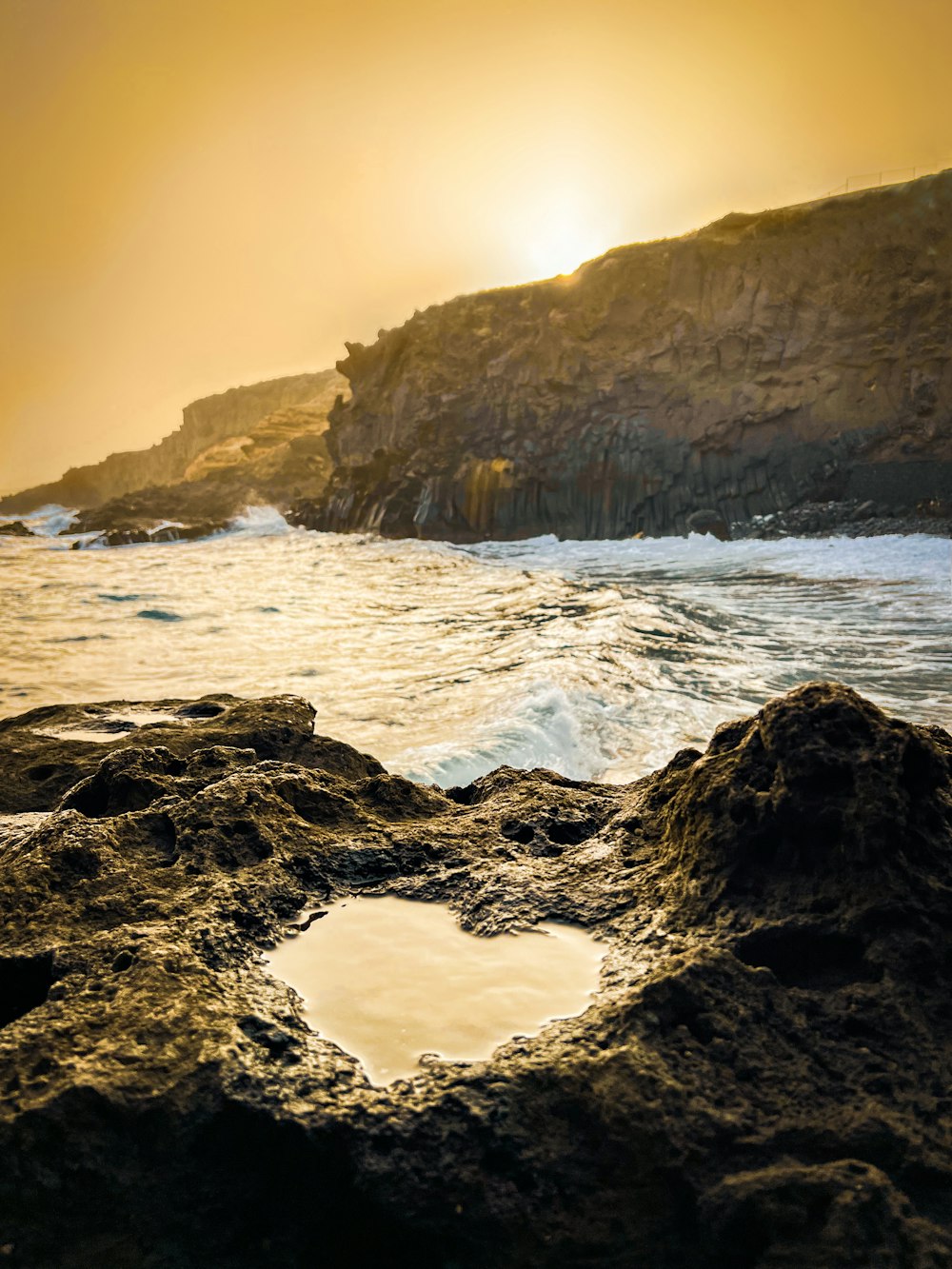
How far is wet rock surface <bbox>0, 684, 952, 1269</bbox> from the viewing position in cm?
141

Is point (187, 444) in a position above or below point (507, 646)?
above

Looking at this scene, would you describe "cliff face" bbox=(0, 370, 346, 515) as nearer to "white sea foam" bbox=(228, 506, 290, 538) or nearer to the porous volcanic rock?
"white sea foam" bbox=(228, 506, 290, 538)

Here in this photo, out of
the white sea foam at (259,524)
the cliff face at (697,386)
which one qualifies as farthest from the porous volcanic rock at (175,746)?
the white sea foam at (259,524)

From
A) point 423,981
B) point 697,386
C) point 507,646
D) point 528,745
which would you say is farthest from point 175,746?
point 697,386

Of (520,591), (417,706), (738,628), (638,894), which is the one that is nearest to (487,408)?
(520,591)

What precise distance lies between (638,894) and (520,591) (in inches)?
610

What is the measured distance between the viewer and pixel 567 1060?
1592mm

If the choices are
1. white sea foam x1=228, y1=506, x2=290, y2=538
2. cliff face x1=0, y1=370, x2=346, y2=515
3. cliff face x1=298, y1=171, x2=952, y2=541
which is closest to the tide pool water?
cliff face x1=298, y1=171, x2=952, y2=541

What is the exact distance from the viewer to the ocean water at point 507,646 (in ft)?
23.3

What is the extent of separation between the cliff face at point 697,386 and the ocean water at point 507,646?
753cm

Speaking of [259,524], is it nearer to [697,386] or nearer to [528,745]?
[697,386]

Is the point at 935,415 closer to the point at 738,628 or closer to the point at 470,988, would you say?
the point at 738,628

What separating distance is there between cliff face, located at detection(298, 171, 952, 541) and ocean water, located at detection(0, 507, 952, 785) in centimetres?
→ 753

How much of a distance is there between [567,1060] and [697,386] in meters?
33.5
